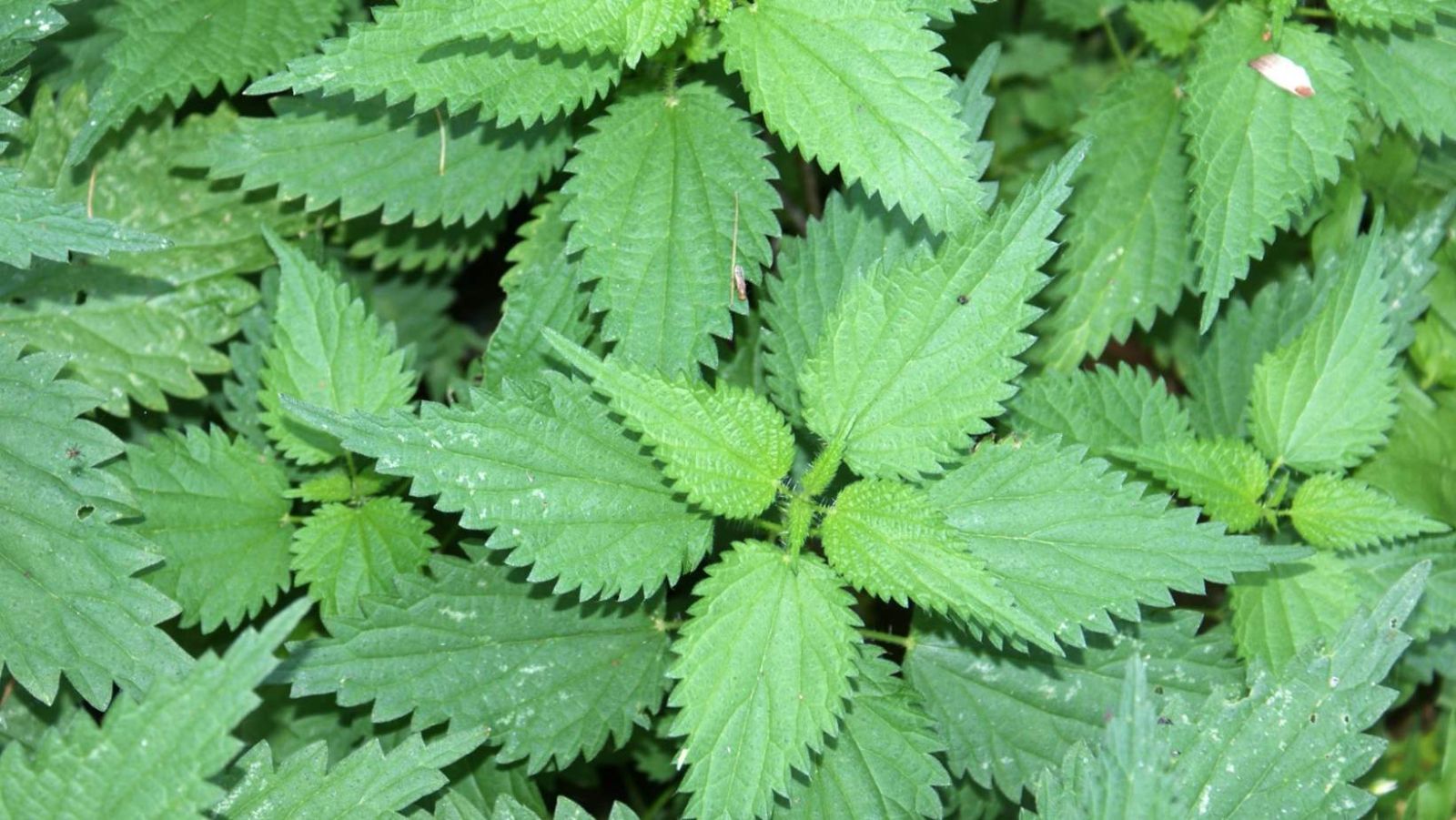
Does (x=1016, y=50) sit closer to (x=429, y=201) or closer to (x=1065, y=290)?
(x=1065, y=290)

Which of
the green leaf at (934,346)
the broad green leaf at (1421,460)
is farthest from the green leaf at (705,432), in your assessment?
the broad green leaf at (1421,460)

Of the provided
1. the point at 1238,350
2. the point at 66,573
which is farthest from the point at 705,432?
the point at 1238,350

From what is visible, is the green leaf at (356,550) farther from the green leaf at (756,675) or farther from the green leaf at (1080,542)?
the green leaf at (1080,542)

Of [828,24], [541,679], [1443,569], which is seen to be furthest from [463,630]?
[1443,569]

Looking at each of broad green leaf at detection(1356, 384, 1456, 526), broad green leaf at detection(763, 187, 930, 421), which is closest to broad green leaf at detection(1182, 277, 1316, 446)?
broad green leaf at detection(1356, 384, 1456, 526)

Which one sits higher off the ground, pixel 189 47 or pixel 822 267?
pixel 189 47

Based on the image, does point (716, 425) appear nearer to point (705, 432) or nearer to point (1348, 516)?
point (705, 432)
